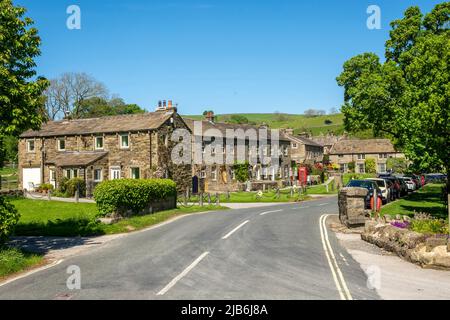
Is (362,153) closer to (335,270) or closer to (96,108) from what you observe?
(96,108)

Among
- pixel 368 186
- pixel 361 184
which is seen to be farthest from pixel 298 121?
pixel 368 186

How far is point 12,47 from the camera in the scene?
44.1 ft

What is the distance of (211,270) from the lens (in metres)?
11.1

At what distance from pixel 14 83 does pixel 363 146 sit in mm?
82008

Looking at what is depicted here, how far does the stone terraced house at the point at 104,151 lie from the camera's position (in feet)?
130

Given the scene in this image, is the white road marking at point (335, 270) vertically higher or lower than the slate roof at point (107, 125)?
lower

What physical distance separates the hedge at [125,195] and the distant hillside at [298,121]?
4229 inches

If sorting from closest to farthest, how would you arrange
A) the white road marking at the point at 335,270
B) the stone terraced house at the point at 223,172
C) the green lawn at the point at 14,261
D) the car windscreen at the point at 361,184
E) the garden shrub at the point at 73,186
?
the white road marking at the point at 335,270 → the green lawn at the point at 14,261 → the car windscreen at the point at 361,184 → the garden shrub at the point at 73,186 → the stone terraced house at the point at 223,172

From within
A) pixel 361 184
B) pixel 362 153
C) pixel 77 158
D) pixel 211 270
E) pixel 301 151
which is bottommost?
pixel 211 270

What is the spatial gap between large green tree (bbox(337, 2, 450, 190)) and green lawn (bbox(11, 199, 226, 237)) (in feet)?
45.5

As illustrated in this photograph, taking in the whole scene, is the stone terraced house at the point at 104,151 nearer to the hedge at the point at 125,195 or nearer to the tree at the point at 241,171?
the tree at the point at 241,171

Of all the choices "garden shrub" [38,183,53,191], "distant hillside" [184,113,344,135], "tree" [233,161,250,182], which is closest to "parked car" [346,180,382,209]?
"tree" [233,161,250,182]

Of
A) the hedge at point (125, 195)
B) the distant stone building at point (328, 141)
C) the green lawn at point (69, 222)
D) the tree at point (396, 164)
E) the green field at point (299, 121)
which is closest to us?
the green lawn at point (69, 222)

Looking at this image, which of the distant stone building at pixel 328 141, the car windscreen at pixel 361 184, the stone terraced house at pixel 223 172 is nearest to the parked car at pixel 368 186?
the car windscreen at pixel 361 184
